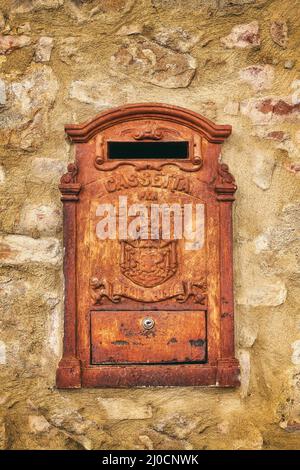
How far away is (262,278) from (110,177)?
82 cm

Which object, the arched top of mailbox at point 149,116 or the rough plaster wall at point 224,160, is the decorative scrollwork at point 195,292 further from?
the arched top of mailbox at point 149,116

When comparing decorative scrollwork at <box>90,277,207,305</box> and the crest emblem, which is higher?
the crest emblem

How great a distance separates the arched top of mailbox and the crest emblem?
52 cm

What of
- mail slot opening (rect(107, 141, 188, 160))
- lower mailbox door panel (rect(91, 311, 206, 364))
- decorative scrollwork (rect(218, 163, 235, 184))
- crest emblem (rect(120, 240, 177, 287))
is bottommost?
lower mailbox door panel (rect(91, 311, 206, 364))

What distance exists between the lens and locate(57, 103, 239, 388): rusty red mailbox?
2.60m

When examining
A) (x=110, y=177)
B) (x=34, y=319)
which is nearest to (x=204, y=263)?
(x=110, y=177)

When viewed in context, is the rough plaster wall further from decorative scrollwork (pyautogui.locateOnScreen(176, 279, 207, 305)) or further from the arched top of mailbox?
decorative scrollwork (pyautogui.locateOnScreen(176, 279, 207, 305))

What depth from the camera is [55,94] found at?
2703 mm

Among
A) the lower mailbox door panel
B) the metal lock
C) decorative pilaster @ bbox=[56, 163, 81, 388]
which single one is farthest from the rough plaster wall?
the metal lock

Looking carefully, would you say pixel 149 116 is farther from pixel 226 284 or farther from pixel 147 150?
pixel 226 284

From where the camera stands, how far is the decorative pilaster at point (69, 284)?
258 cm

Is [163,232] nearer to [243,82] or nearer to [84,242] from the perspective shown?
[84,242]

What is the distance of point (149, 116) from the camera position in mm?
2670

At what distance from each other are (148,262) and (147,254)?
1.4 inches
